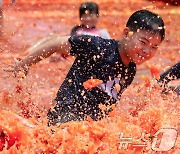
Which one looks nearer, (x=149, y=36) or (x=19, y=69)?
(x=149, y=36)

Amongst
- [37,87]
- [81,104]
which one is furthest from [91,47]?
[37,87]

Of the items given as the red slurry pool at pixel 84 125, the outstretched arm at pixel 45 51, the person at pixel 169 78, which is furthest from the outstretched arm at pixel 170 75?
the outstretched arm at pixel 45 51

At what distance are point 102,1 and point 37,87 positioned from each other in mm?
8810

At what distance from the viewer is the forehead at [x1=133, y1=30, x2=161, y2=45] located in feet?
12.2

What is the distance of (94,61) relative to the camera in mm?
3789

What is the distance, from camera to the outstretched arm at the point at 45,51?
12.3ft

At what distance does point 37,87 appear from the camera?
616 cm

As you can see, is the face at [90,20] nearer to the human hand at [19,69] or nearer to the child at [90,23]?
the child at [90,23]

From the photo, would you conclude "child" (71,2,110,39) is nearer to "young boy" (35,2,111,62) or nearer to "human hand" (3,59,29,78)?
"young boy" (35,2,111,62)

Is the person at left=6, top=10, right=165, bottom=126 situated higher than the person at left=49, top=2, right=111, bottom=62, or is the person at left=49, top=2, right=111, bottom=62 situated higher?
the person at left=6, top=10, right=165, bottom=126

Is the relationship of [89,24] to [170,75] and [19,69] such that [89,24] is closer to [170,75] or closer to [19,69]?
[170,75]

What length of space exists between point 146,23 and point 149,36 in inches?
5.0

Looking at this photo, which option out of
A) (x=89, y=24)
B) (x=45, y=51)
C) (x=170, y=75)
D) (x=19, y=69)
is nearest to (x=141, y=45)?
(x=45, y=51)

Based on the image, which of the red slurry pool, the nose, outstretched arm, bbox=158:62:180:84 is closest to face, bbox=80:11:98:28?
the red slurry pool
